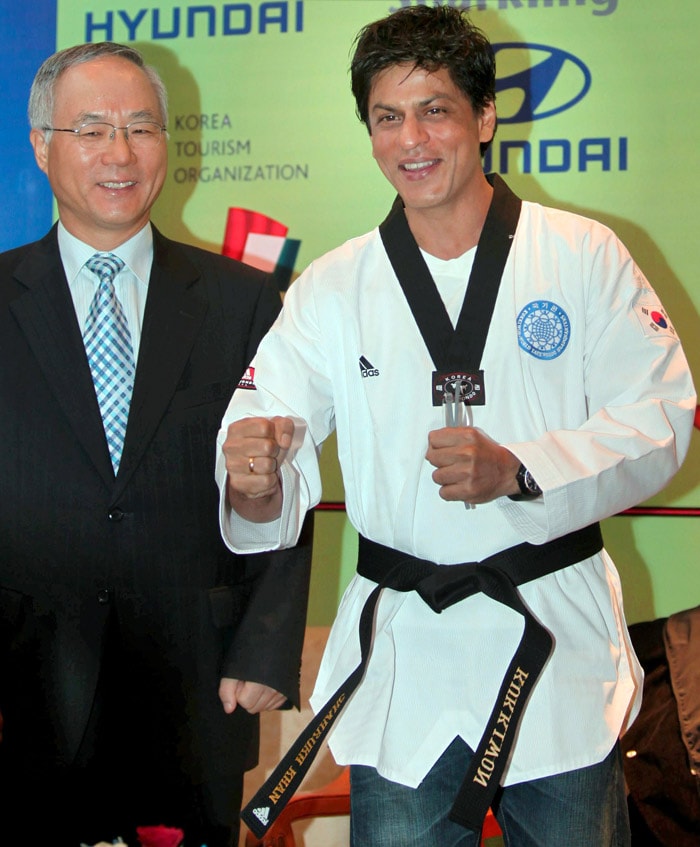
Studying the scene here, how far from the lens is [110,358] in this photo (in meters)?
2.19

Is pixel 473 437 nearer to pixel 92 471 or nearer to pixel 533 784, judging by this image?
pixel 533 784

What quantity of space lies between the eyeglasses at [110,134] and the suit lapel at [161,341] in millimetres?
215

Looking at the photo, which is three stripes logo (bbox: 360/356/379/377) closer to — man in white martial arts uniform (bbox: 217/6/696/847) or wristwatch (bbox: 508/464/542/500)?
man in white martial arts uniform (bbox: 217/6/696/847)

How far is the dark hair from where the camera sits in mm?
1907

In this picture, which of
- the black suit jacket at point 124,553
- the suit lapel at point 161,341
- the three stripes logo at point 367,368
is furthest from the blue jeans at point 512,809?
the suit lapel at point 161,341

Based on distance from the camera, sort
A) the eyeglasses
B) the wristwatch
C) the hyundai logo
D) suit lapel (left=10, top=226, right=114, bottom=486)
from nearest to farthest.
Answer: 1. the wristwatch
2. suit lapel (left=10, top=226, right=114, bottom=486)
3. the eyeglasses
4. the hyundai logo

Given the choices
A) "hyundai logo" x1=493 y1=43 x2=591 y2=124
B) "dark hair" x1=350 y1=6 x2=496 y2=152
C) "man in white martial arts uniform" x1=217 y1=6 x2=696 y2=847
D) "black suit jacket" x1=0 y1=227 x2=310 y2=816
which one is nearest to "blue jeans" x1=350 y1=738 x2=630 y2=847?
"man in white martial arts uniform" x1=217 y1=6 x2=696 y2=847

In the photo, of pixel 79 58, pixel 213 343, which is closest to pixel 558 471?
pixel 213 343

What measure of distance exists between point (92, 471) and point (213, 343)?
0.37 m

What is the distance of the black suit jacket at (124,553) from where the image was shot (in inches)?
84.0

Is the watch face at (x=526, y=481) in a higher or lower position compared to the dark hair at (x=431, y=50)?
lower

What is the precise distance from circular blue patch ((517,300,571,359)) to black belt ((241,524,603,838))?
0.31 meters

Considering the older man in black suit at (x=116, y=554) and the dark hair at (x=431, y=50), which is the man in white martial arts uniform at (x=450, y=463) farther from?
the older man in black suit at (x=116, y=554)

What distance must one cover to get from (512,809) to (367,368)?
78 cm
